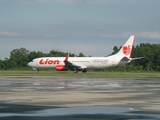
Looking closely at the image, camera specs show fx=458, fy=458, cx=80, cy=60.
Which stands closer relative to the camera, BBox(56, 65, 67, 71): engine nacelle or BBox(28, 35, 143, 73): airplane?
BBox(56, 65, 67, 71): engine nacelle

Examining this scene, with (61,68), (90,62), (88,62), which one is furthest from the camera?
(88,62)

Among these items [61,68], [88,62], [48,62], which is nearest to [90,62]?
[88,62]

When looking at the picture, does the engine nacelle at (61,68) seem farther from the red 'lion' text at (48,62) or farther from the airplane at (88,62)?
the red 'lion' text at (48,62)

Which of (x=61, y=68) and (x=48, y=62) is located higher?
(x=48, y=62)

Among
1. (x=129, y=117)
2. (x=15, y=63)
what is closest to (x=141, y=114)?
(x=129, y=117)

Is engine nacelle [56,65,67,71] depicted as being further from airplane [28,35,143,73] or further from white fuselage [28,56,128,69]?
white fuselage [28,56,128,69]

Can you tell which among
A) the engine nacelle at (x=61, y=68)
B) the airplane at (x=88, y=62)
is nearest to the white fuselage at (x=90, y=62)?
the airplane at (x=88, y=62)

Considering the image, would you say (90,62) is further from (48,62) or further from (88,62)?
(48,62)

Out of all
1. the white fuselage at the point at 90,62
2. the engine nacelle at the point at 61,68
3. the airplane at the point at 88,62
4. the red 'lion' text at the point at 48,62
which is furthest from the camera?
the red 'lion' text at the point at 48,62

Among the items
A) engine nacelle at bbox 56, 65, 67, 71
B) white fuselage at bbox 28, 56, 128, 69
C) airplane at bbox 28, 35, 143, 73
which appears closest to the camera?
engine nacelle at bbox 56, 65, 67, 71

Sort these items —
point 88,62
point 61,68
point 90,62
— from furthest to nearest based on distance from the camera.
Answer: point 88,62 → point 90,62 → point 61,68

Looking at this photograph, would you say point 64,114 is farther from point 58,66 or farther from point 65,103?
point 58,66

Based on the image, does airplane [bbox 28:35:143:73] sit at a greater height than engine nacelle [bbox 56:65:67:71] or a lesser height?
greater

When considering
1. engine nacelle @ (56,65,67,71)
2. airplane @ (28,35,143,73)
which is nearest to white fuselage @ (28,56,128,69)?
airplane @ (28,35,143,73)
